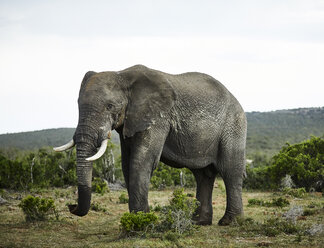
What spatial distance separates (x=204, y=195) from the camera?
35.4 ft

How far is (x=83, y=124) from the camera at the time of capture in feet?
26.7

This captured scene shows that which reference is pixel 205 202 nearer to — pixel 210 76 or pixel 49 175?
pixel 210 76

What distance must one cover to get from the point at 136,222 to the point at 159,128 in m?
1.83

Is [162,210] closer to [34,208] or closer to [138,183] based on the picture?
[138,183]

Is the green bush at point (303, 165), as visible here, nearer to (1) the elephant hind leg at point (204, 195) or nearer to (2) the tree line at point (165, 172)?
(2) the tree line at point (165, 172)

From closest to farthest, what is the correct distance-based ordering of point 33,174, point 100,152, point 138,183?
1. point 100,152
2. point 138,183
3. point 33,174

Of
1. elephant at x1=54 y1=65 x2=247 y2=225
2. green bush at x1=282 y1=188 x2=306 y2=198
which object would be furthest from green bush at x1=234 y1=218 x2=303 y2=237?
green bush at x1=282 y1=188 x2=306 y2=198

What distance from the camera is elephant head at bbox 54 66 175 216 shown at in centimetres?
810

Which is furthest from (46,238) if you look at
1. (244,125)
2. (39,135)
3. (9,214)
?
(39,135)

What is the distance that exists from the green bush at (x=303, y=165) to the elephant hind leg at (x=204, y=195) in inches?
360

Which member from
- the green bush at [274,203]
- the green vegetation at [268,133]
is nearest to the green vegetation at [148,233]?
the green bush at [274,203]

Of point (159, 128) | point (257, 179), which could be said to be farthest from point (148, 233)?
point (257, 179)

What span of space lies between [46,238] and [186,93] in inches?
154

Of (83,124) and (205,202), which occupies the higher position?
(83,124)
